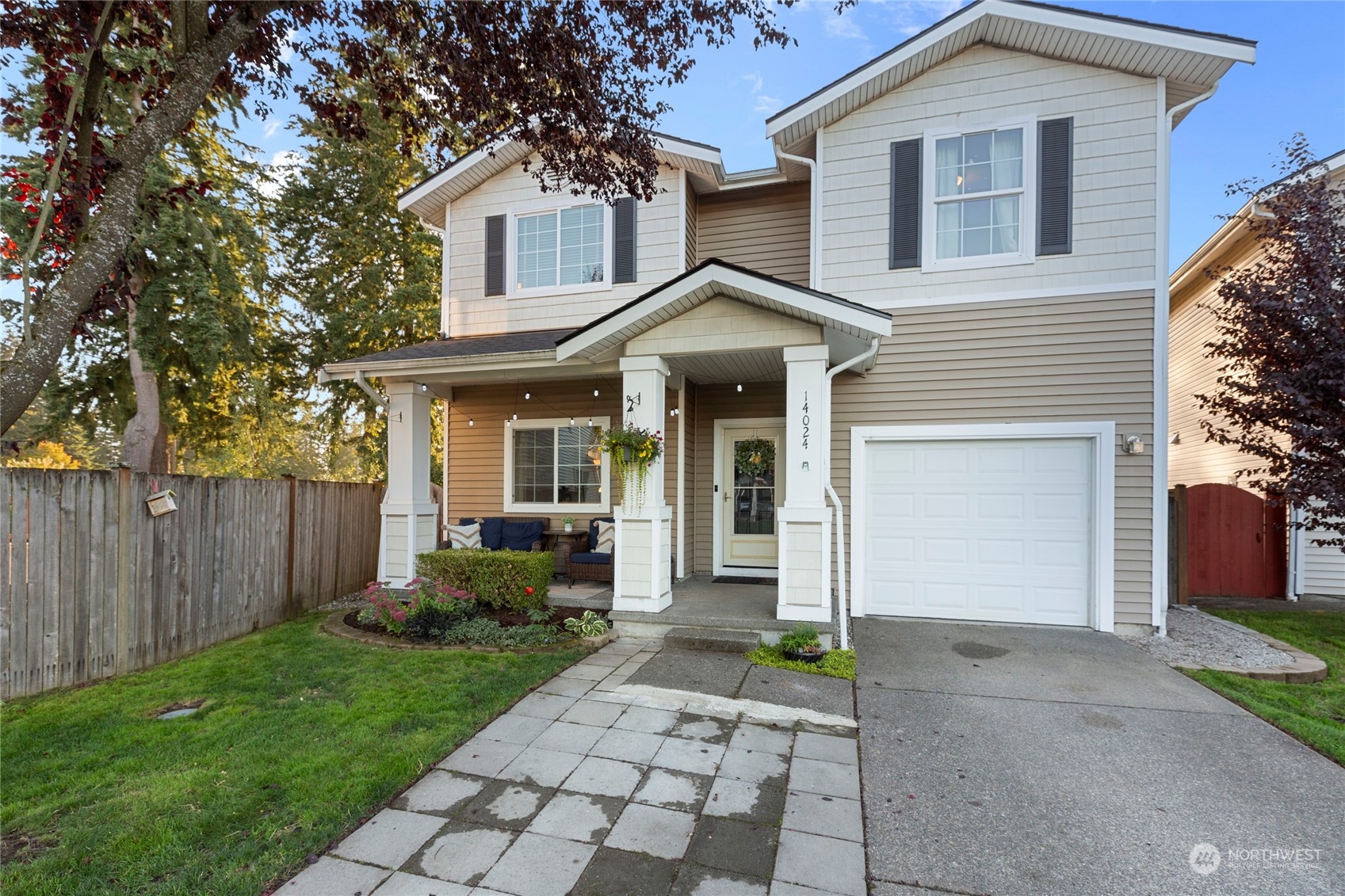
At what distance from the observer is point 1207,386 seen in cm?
960

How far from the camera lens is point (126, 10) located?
3715mm

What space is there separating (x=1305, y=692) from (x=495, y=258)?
964 cm

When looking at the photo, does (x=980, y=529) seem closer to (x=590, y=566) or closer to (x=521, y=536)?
(x=590, y=566)

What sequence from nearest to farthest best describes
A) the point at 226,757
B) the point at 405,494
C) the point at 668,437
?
1. the point at 226,757
2. the point at 405,494
3. the point at 668,437

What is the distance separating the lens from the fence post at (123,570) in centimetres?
459

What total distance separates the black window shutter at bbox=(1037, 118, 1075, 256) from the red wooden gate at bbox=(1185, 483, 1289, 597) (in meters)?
4.26

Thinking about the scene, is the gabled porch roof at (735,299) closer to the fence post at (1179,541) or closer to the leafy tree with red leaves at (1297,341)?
the leafy tree with red leaves at (1297,341)

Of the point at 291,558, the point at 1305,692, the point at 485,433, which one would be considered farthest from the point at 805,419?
the point at 291,558

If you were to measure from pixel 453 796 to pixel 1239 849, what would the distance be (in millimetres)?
3557

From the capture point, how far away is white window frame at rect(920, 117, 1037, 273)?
20.8 ft

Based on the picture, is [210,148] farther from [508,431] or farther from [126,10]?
[126,10]

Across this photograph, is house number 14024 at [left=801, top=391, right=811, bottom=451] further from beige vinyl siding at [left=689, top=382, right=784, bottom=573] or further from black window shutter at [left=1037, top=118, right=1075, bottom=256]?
black window shutter at [left=1037, top=118, right=1075, bottom=256]

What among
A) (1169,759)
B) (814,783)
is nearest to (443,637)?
(814,783)

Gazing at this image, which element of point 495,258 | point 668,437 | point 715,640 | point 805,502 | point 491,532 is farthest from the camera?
point 495,258
